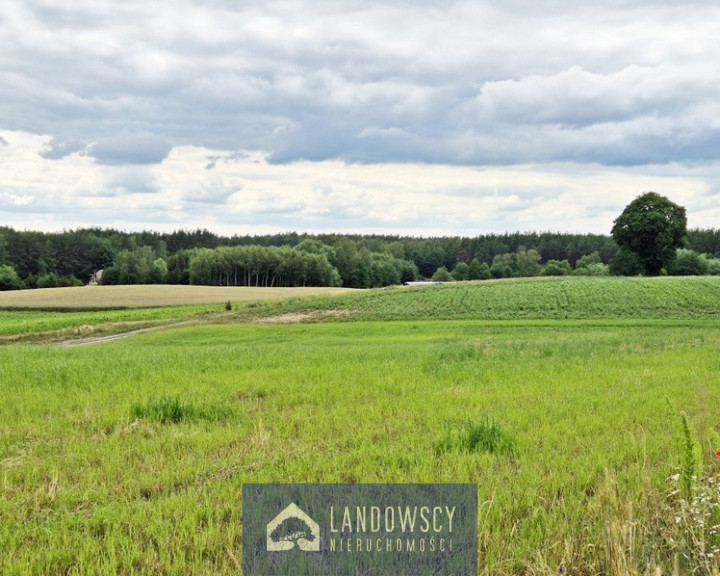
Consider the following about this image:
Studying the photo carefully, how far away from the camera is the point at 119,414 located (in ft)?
28.7

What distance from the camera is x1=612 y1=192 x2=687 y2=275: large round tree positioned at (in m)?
87.1

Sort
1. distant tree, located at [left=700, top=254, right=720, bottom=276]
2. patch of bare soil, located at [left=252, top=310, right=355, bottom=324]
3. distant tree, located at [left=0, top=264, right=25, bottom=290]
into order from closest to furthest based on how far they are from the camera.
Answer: patch of bare soil, located at [left=252, top=310, right=355, bottom=324], distant tree, located at [left=700, top=254, right=720, bottom=276], distant tree, located at [left=0, top=264, right=25, bottom=290]

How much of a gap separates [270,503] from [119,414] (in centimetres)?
468

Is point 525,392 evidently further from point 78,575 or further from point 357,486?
point 78,575

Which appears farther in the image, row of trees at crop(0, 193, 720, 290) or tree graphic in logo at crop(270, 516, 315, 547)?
row of trees at crop(0, 193, 720, 290)

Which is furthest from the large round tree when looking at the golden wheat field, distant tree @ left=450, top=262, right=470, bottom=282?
distant tree @ left=450, top=262, right=470, bottom=282

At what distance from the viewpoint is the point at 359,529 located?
15.8 ft

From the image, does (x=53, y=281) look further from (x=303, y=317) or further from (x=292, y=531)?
(x=292, y=531)

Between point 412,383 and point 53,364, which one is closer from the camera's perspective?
point 412,383

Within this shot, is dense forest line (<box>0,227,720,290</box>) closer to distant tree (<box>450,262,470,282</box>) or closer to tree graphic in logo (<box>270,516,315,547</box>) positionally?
distant tree (<box>450,262,470,282</box>)

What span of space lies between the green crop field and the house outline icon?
29cm

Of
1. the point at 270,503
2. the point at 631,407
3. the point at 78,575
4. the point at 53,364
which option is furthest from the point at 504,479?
the point at 53,364

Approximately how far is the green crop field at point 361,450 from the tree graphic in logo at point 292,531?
355mm

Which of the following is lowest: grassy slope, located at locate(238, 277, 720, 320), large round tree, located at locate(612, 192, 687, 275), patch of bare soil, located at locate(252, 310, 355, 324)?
patch of bare soil, located at locate(252, 310, 355, 324)
